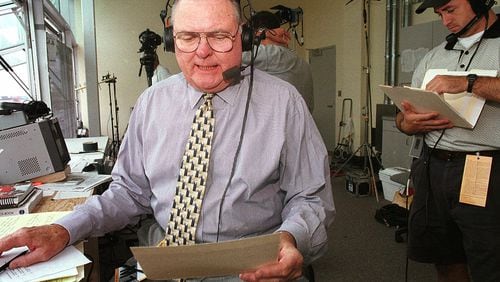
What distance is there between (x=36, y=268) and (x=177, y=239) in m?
0.34

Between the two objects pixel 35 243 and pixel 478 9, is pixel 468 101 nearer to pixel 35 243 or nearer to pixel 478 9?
pixel 478 9

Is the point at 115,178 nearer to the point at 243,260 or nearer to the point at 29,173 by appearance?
the point at 243,260

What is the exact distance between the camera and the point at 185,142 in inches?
43.6

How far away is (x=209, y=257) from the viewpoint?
748 millimetres

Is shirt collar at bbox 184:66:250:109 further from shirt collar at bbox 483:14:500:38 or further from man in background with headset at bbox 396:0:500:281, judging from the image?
shirt collar at bbox 483:14:500:38

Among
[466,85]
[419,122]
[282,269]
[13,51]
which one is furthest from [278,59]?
[13,51]

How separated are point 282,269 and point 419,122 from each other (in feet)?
4.15

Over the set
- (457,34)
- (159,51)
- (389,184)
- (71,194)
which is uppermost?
(159,51)

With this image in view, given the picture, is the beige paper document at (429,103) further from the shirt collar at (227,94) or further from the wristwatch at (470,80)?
the shirt collar at (227,94)

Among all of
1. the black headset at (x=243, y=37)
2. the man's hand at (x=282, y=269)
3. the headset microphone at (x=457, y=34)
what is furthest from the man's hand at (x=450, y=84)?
the man's hand at (x=282, y=269)

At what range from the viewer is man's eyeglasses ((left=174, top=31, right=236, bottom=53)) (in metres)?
1.04

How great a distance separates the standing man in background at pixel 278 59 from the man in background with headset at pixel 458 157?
2.11ft

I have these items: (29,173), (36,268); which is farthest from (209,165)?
(29,173)

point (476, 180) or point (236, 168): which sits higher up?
point (236, 168)
